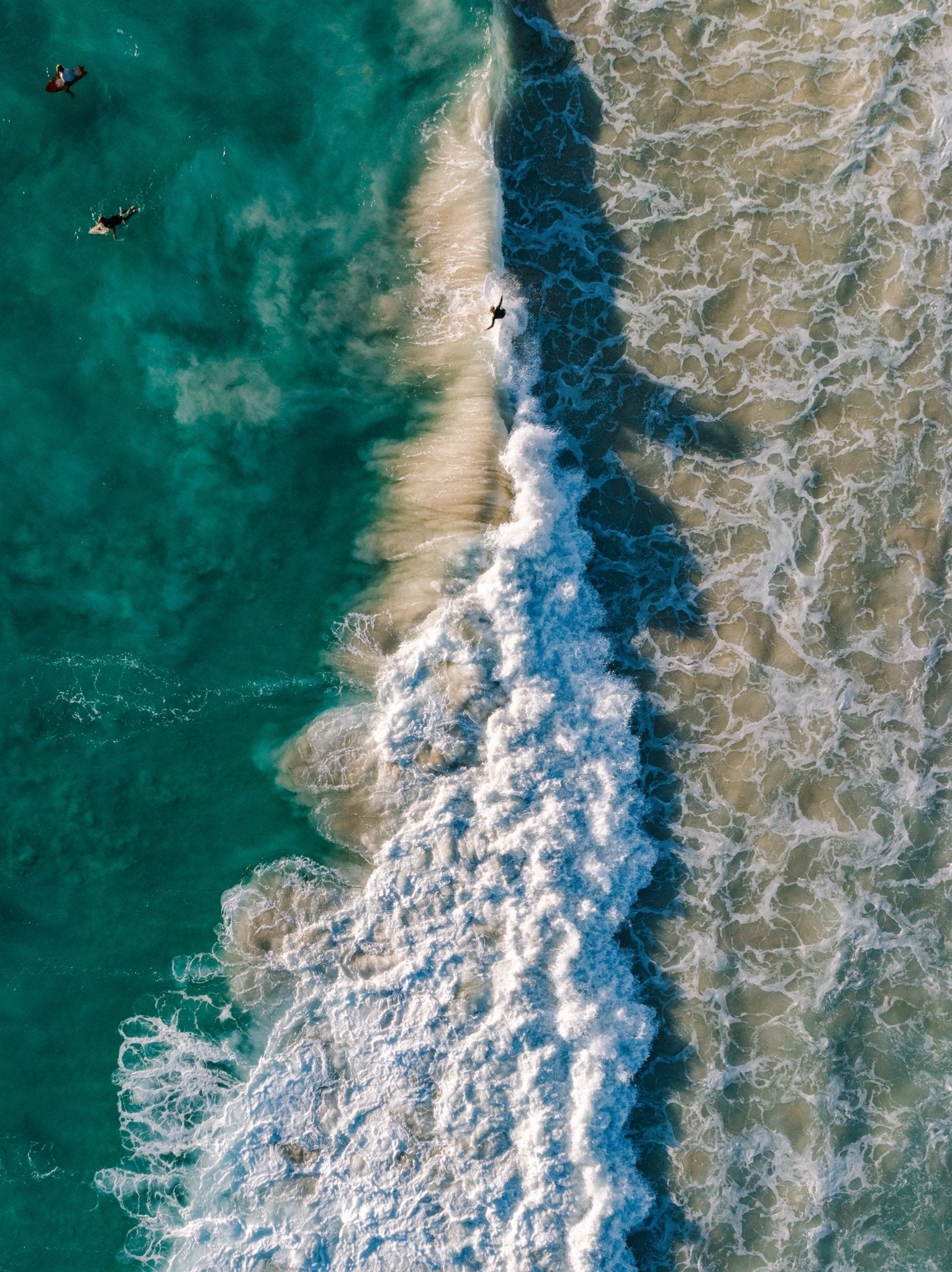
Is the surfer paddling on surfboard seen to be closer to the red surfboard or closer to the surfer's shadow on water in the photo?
the red surfboard

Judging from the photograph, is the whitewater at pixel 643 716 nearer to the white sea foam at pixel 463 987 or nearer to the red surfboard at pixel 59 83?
the white sea foam at pixel 463 987

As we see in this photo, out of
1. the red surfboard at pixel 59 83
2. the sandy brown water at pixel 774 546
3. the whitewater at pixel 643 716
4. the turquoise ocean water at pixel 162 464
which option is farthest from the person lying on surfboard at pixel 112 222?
the sandy brown water at pixel 774 546

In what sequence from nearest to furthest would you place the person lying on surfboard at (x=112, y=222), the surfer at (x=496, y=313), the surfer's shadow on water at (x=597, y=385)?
the surfer at (x=496, y=313) → the person lying on surfboard at (x=112, y=222) → the surfer's shadow on water at (x=597, y=385)

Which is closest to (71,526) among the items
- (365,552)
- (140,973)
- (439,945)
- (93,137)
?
(365,552)

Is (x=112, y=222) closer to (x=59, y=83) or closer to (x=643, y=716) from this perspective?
(x=59, y=83)

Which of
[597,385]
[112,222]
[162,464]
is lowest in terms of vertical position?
[162,464]

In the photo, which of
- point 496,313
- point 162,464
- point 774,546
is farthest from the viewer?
point 774,546

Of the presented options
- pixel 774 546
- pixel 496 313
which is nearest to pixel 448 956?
pixel 774 546

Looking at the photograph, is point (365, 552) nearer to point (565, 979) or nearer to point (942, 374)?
point (565, 979)

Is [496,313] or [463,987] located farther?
[463,987]
